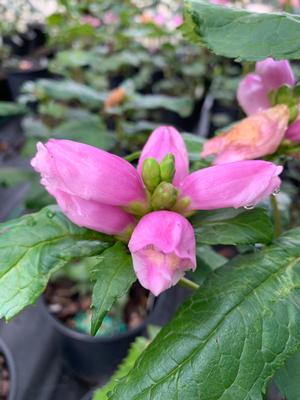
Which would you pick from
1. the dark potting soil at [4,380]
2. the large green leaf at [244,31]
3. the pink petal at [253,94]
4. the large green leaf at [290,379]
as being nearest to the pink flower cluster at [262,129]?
the pink petal at [253,94]

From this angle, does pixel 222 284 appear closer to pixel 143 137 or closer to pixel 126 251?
pixel 126 251

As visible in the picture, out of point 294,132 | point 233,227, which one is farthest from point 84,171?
point 294,132

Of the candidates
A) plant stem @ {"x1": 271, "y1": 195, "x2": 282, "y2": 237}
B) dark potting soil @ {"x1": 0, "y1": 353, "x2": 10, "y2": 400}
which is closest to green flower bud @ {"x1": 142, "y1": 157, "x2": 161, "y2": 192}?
plant stem @ {"x1": 271, "y1": 195, "x2": 282, "y2": 237}

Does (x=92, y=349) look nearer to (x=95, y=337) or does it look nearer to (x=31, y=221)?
(x=95, y=337)

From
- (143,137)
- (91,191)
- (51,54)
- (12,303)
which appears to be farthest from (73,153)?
(51,54)

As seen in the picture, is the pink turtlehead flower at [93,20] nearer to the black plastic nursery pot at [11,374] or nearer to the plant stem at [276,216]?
the black plastic nursery pot at [11,374]
